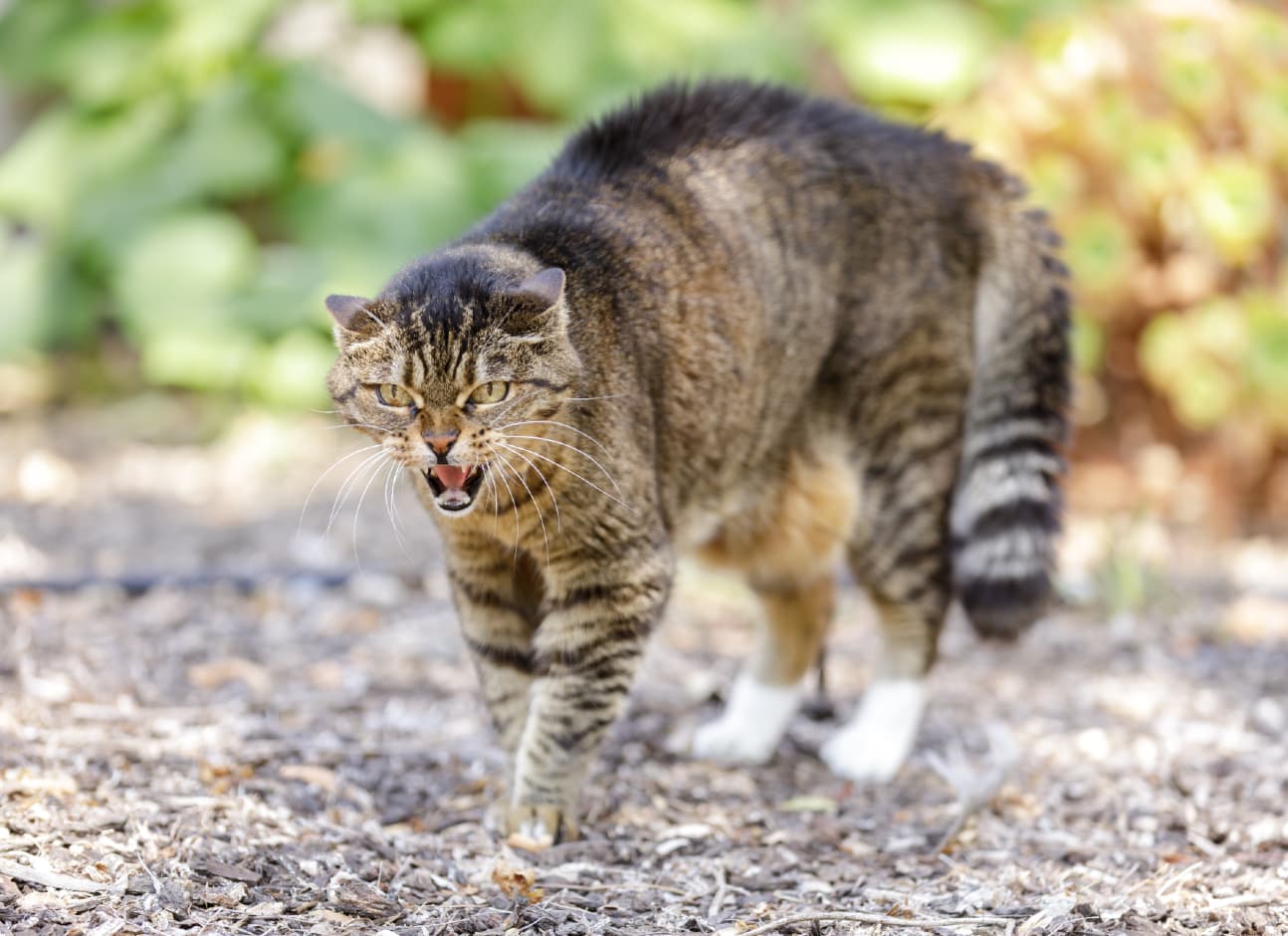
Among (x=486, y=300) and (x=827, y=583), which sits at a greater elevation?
(x=486, y=300)

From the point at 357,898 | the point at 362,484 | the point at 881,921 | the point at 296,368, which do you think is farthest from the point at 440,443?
the point at 296,368

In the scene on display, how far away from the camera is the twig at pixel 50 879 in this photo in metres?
2.34

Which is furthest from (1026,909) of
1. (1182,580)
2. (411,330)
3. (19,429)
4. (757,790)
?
(19,429)

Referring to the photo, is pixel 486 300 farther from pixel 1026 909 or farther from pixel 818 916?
pixel 1026 909

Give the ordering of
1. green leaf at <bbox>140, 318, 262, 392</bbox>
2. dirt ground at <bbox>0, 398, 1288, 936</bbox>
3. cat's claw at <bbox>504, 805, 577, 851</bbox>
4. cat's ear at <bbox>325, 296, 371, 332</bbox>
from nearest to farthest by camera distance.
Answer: dirt ground at <bbox>0, 398, 1288, 936</bbox> < cat's ear at <bbox>325, 296, 371, 332</bbox> < cat's claw at <bbox>504, 805, 577, 851</bbox> < green leaf at <bbox>140, 318, 262, 392</bbox>

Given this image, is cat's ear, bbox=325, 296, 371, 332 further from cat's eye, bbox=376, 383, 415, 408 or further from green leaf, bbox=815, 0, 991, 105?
green leaf, bbox=815, 0, 991, 105

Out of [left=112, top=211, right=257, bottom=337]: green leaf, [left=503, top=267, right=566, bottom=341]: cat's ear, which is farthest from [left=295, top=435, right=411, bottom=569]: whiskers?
[left=112, top=211, right=257, bottom=337]: green leaf

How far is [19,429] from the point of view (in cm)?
698

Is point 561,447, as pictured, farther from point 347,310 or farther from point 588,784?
point 588,784

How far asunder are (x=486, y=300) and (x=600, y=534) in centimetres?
54

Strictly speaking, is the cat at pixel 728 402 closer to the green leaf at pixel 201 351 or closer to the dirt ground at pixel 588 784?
the dirt ground at pixel 588 784

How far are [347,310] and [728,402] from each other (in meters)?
0.94

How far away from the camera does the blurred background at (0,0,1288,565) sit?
5570mm

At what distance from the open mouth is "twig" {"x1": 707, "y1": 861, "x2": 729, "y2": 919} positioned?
0.86 metres
